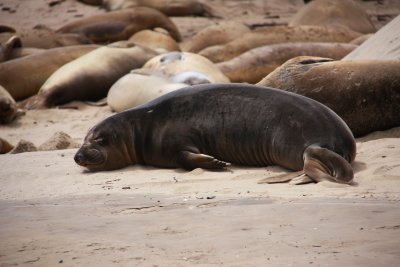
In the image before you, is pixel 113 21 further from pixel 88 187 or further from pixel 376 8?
pixel 88 187

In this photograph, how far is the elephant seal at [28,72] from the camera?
11055 millimetres

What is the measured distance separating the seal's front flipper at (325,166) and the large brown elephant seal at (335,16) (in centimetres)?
845

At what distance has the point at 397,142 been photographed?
223 inches

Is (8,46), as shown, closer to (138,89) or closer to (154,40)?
(154,40)

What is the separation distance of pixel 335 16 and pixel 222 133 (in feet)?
26.9

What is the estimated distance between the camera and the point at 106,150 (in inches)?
239

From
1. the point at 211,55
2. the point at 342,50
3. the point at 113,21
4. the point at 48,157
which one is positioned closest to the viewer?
the point at 48,157

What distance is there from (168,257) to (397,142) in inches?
115

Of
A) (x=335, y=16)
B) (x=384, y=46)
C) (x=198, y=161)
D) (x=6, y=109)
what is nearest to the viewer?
(x=198, y=161)

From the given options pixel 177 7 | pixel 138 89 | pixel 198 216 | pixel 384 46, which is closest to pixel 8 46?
pixel 138 89

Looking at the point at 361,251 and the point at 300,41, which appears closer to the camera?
the point at 361,251

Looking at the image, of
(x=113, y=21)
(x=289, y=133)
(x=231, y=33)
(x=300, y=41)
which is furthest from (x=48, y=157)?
(x=113, y=21)

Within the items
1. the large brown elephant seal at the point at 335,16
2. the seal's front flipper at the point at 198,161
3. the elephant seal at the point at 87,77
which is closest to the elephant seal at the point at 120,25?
the large brown elephant seal at the point at 335,16

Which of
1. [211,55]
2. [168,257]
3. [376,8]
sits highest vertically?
[168,257]
